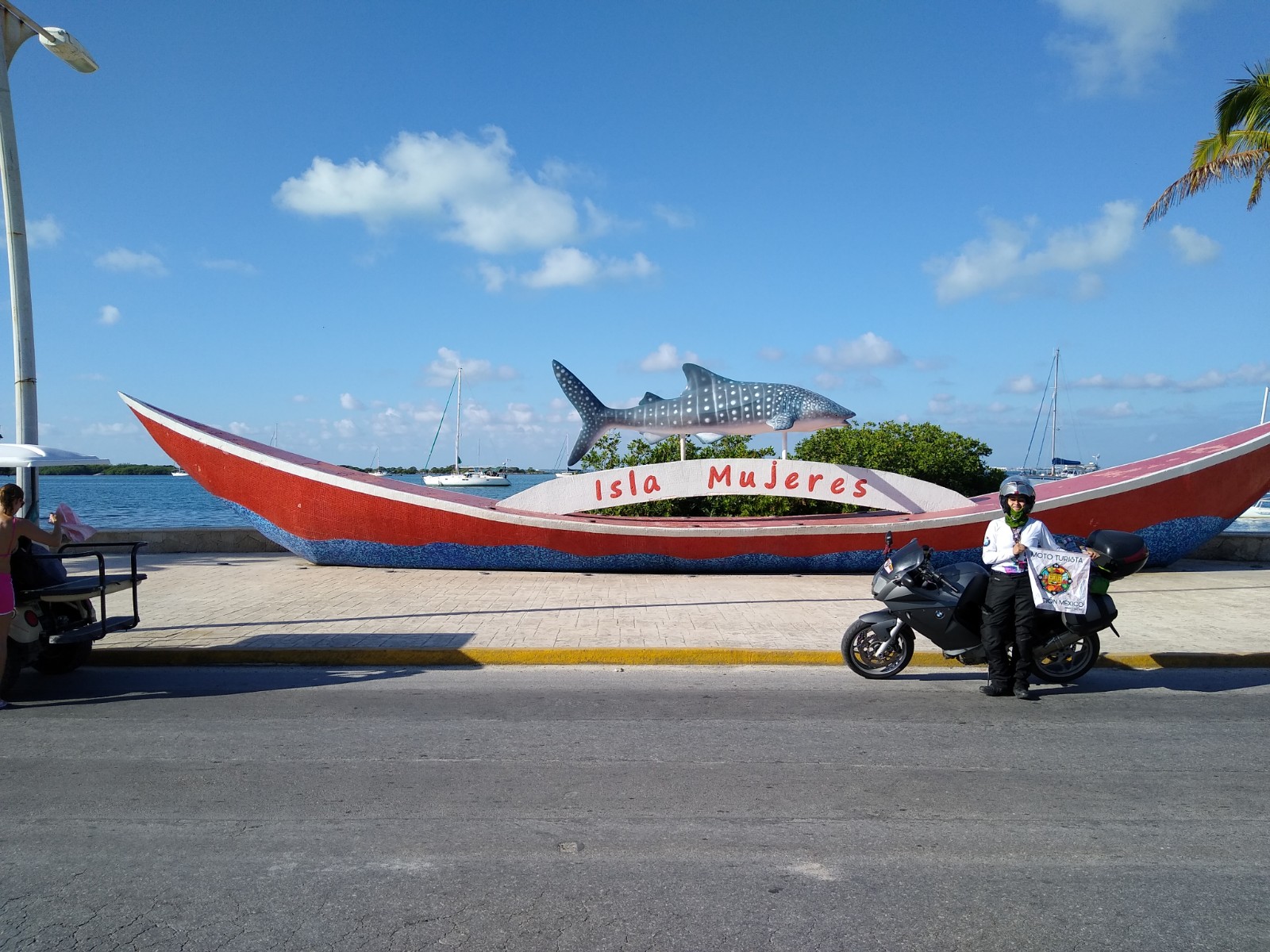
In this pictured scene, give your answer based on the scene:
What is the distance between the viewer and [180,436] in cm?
1277

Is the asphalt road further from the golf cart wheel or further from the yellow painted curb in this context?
the yellow painted curb

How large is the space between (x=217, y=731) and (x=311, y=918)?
2622 millimetres

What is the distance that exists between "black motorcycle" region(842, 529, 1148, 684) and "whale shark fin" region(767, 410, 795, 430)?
6.17 m

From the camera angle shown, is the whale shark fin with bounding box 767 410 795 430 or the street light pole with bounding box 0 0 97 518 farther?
the whale shark fin with bounding box 767 410 795 430

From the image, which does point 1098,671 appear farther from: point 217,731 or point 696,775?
point 217,731

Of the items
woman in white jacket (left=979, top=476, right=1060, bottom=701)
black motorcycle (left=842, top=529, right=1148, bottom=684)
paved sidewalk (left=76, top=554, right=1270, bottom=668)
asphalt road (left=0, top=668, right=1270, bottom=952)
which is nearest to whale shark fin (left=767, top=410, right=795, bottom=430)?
paved sidewalk (left=76, top=554, right=1270, bottom=668)

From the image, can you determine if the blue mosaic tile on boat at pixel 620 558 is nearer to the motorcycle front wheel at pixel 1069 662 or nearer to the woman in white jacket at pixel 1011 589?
the motorcycle front wheel at pixel 1069 662

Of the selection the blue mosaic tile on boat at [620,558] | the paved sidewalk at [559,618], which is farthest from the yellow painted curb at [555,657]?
the blue mosaic tile on boat at [620,558]

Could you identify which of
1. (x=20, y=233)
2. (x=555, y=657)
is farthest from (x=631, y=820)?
(x=20, y=233)

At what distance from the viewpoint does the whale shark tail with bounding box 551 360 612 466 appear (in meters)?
13.2

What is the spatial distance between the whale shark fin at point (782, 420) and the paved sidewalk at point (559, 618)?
7.44ft

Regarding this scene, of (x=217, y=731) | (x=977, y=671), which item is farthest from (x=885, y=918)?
(x=977, y=671)

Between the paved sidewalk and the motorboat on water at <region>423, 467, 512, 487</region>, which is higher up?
the motorboat on water at <region>423, 467, 512, 487</region>

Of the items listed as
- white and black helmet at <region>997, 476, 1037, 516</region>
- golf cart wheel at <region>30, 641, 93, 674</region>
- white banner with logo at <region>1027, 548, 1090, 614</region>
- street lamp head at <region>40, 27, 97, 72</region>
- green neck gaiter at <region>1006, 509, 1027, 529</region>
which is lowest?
golf cart wheel at <region>30, 641, 93, 674</region>
